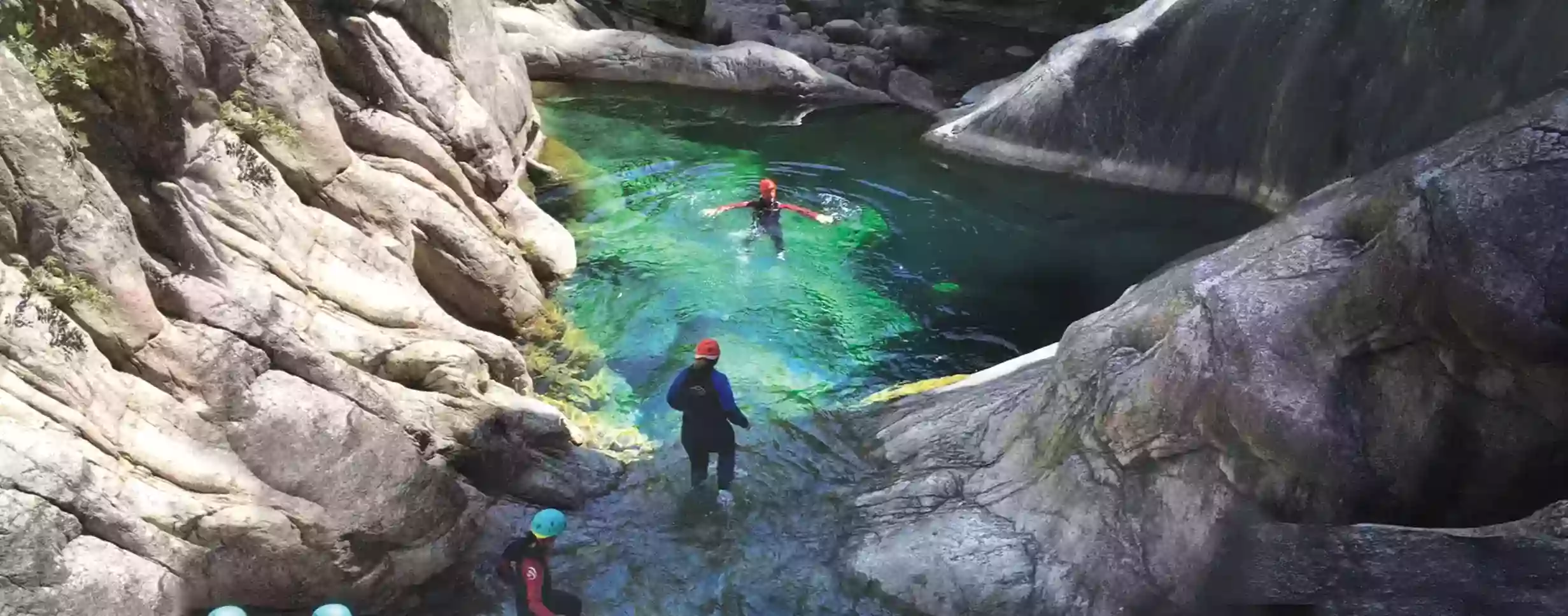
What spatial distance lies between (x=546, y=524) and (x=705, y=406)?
1.40 meters

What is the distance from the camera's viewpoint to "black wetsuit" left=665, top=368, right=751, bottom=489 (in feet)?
20.5

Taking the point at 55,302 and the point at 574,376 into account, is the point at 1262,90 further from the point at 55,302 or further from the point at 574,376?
the point at 55,302

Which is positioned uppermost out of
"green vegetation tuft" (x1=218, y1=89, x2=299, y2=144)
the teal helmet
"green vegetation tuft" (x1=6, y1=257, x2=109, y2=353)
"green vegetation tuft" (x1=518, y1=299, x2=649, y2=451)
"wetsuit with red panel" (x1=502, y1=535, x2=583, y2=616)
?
"green vegetation tuft" (x1=218, y1=89, x2=299, y2=144)

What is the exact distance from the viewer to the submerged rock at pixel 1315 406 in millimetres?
3799

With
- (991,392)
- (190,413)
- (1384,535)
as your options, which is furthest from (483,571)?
(1384,535)

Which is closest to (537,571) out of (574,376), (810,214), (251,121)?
(574,376)

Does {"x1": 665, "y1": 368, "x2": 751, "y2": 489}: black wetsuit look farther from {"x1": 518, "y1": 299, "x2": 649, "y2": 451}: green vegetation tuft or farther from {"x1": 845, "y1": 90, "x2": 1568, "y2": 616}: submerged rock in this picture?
{"x1": 845, "y1": 90, "x2": 1568, "y2": 616}: submerged rock

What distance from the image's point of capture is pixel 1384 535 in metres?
4.03

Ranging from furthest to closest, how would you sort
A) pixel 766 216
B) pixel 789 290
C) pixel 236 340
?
pixel 766 216 < pixel 789 290 < pixel 236 340

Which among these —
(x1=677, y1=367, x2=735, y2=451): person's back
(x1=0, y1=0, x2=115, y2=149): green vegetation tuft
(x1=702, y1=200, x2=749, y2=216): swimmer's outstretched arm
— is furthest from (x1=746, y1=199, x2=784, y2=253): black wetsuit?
(x1=0, y1=0, x2=115, y2=149): green vegetation tuft

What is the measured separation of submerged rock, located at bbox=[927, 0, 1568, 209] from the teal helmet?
8.38 m

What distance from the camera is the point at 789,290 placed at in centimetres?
991

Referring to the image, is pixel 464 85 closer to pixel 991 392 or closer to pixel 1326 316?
pixel 991 392

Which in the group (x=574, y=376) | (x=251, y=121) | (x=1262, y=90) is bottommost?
(x=574, y=376)
